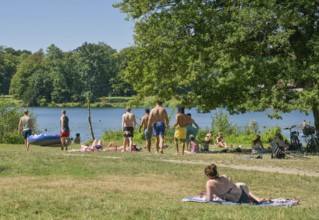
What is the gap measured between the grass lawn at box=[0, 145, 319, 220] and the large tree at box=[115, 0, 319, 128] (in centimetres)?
446

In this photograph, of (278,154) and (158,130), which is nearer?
(278,154)

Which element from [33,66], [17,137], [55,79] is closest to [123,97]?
[55,79]

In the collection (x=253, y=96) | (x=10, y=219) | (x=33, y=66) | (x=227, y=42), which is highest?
(x=33, y=66)

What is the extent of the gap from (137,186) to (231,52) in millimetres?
10784

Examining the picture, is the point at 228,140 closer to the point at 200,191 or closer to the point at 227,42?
the point at 227,42

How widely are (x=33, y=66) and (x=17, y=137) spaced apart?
358 feet

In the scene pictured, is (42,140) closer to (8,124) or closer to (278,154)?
(8,124)

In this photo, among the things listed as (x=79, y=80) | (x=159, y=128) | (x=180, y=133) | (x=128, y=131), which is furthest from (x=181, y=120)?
(x=79, y=80)

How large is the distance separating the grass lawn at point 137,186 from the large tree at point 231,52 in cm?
446

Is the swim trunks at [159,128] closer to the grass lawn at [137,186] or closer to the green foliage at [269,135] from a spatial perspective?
the grass lawn at [137,186]

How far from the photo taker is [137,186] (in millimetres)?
10664

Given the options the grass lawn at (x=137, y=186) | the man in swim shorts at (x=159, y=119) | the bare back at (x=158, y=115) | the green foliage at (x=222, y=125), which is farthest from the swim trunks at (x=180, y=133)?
the green foliage at (x=222, y=125)

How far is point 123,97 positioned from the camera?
111562 mm

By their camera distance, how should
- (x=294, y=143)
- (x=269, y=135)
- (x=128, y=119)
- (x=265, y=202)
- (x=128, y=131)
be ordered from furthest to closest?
(x=269, y=135)
(x=294, y=143)
(x=128, y=131)
(x=128, y=119)
(x=265, y=202)
